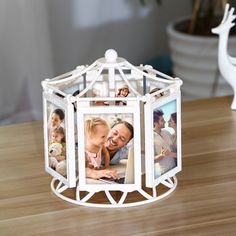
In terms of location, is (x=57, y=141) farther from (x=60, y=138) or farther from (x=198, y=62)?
(x=198, y=62)

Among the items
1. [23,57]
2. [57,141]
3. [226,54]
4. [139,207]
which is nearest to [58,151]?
[57,141]

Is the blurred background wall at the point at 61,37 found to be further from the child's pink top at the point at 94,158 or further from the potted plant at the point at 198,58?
the child's pink top at the point at 94,158

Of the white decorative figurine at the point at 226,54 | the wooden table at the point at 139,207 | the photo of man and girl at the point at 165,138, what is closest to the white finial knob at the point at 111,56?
the photo of man and girl at the point at 165,138

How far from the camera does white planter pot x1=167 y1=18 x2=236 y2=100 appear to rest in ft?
7.54

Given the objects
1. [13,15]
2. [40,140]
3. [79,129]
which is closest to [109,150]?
[79,129]

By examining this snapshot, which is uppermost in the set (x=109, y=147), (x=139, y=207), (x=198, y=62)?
(x=109, y=147)

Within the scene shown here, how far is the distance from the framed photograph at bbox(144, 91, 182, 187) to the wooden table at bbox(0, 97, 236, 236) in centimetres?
5

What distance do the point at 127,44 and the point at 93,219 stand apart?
1.76 m

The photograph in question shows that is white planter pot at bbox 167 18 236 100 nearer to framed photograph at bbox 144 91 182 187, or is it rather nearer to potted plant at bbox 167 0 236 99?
potted plant at bbox 167 0 236 99

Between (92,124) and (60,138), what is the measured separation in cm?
8

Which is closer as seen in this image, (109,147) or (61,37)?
(109,147)

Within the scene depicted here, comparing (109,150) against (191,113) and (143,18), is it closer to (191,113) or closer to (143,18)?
(191,113)

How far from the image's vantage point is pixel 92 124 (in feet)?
3.35

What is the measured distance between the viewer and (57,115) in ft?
3.51
